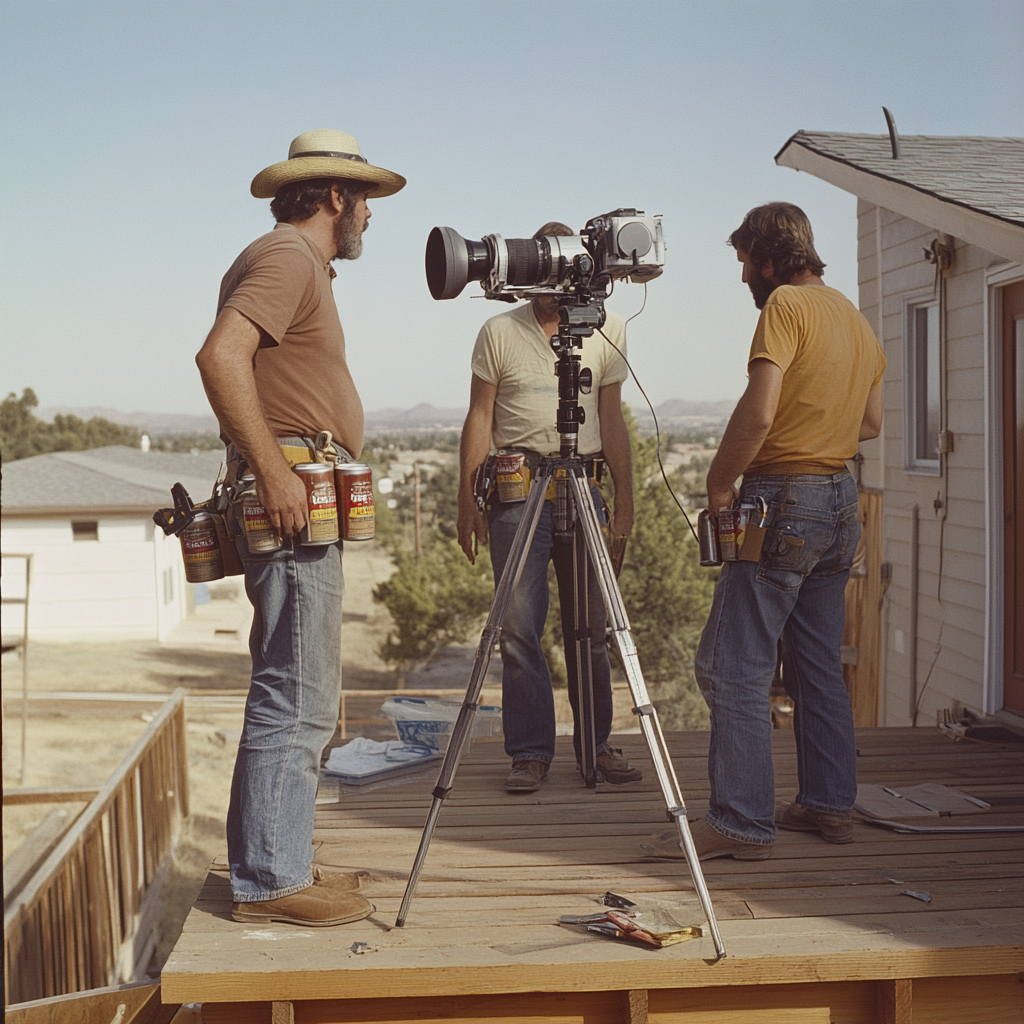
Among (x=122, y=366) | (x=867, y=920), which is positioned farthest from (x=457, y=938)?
(x=122, y=366)

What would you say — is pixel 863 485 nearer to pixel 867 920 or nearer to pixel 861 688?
pixel 861 688

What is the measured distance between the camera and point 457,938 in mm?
2535

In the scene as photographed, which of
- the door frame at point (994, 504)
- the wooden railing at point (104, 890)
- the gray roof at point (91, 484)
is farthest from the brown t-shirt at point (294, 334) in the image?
the gray roof at point (91, 484)

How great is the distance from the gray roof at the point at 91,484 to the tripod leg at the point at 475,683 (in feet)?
81.3

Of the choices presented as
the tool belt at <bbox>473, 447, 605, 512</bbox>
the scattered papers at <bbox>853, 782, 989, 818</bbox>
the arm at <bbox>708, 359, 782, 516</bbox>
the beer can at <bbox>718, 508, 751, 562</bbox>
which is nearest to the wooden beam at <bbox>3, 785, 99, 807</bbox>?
the tool belt at <bbox>473, 447, 605, 512</bbox>

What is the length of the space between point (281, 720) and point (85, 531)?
29.1 meters

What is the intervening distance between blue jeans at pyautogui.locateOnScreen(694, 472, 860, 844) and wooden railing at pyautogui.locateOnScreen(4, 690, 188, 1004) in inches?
97.2

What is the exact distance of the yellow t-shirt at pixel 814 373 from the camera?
2.81 meters

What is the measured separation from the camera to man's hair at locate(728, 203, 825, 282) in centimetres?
293

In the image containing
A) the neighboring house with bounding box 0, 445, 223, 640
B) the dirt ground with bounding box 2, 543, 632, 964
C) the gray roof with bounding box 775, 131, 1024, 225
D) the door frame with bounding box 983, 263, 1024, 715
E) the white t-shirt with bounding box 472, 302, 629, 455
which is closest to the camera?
the white t-shirt with bounding box 472, 302, 629, 455

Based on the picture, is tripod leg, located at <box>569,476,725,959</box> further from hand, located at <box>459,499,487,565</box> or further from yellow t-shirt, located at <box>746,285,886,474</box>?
hand, located at <box>459,499,487,565</box>

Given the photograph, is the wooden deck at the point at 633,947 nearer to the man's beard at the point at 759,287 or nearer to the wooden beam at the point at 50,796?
the man's beard at the point at 759,287

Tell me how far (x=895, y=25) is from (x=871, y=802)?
73.0 meters

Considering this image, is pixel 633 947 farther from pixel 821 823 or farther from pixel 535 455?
pixel 535 455
